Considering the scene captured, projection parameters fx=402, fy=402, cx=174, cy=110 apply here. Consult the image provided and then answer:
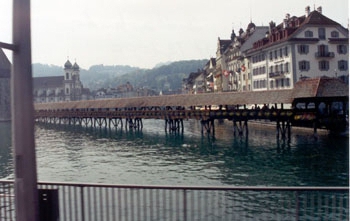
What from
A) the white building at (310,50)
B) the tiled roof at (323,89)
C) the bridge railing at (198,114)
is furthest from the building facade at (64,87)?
the tiled roof at (323,89)

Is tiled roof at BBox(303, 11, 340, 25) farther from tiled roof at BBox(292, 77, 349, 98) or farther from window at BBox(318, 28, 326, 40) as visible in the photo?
tiled roof at BBox(292, 77, 349, 98)

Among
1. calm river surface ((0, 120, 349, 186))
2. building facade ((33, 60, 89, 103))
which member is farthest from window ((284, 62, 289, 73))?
building facade ((33, 60, 89, 103))

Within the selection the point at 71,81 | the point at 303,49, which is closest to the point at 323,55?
the point at 303,49

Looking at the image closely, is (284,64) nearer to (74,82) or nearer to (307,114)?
(307,114)

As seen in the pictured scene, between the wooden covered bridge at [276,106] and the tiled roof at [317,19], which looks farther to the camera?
the tiled roof at [317,19]

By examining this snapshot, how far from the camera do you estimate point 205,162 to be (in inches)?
978

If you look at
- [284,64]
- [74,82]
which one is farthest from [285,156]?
[74,82]

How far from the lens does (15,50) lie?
3488 millimetres

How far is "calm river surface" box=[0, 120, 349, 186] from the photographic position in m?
19.8

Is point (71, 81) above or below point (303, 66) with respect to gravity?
above

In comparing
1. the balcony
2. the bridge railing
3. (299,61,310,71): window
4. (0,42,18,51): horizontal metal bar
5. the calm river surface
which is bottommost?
the calm river surface

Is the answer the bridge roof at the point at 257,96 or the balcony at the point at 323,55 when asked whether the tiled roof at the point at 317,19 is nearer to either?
the balcony at the point at 323,55

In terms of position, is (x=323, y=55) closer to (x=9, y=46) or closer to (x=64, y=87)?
(x=9, y=46)

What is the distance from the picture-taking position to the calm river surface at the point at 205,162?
19766 millimetres
